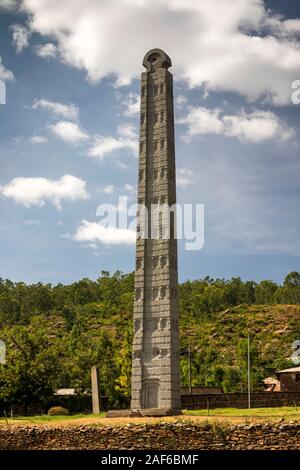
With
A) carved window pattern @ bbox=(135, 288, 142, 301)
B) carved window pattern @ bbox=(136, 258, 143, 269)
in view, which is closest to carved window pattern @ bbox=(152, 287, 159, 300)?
carved window pattern @ bbox=(135, 288, 142, 301)

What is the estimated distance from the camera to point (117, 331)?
397 feet

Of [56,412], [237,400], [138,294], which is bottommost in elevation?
[56,412]

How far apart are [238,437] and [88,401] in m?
30.1

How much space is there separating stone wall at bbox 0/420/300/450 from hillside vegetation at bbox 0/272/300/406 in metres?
17.7

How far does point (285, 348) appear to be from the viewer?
362 ft

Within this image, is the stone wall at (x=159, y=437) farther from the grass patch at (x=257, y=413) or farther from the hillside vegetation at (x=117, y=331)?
the hillside vegetation at (x=117, y=331)

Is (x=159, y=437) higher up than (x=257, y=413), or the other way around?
(x=159, y=437)

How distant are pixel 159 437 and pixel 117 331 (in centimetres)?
10070

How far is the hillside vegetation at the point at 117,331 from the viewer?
1810 inches

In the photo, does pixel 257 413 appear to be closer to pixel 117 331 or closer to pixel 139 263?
pixel 139 263

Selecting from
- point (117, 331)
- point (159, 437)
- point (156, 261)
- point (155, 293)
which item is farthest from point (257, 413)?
point (117, 331)

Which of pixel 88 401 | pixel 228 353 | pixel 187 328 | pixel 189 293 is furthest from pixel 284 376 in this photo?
pixel 189 293

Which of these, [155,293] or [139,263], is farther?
[139,263]

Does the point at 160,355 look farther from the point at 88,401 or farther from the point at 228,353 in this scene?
the point at 228,353
